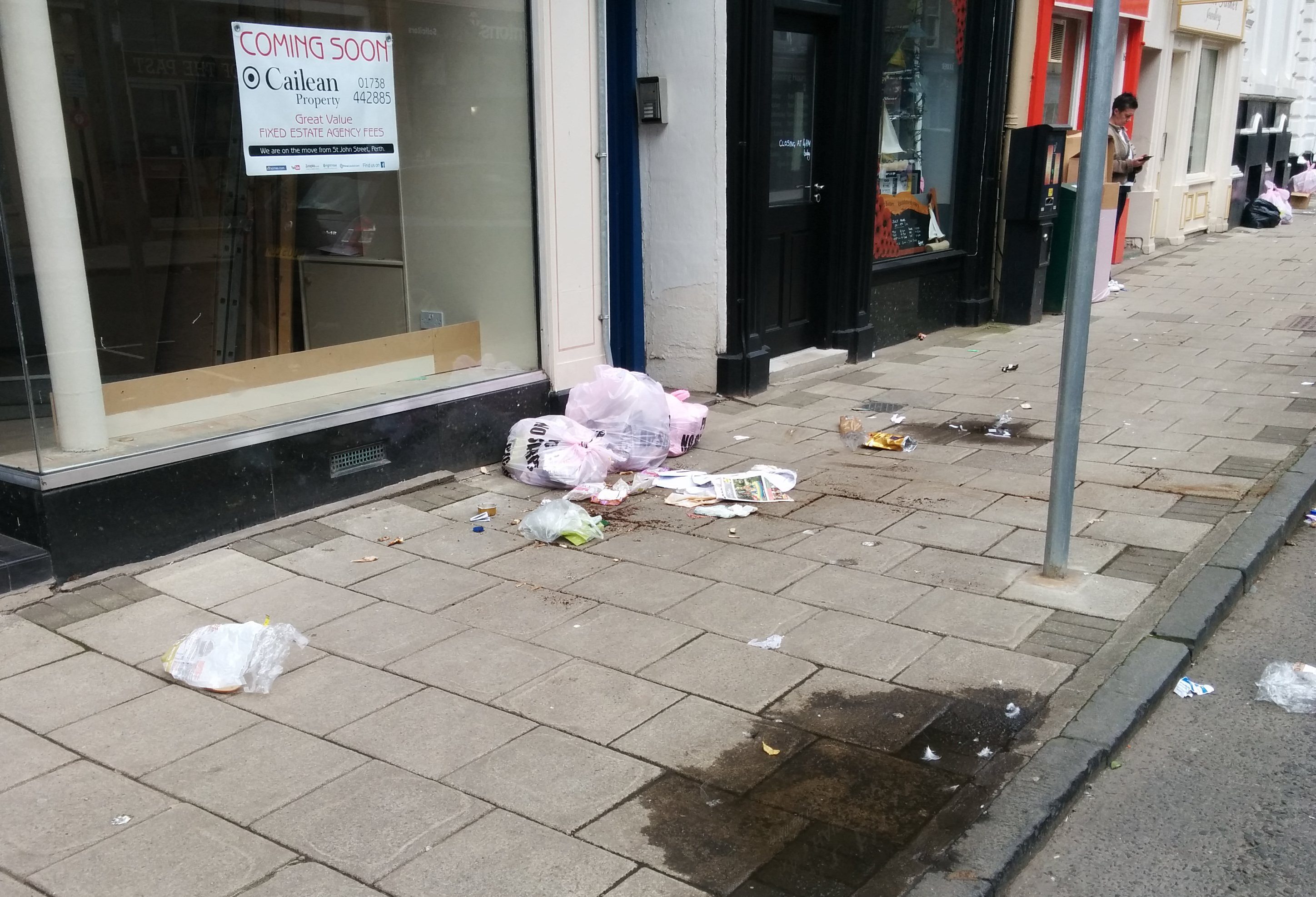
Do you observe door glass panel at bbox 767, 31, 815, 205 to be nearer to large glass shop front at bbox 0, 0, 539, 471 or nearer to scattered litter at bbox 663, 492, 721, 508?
large glass shop front at bbox 0, 0, 539, 471

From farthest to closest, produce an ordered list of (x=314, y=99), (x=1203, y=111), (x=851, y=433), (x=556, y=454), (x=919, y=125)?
(x=1203, y=111) → (x=919, y=125) → (x=851, y=433) → (x=556, y=454) → (x=314, y=99)

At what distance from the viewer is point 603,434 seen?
654cm

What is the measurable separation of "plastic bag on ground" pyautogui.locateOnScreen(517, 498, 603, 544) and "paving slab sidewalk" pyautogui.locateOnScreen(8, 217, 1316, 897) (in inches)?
3.6

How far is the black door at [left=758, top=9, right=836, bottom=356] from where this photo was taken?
8.56m

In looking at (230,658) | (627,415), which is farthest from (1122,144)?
(230,658)

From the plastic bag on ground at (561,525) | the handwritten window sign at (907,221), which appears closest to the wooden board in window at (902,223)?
the handwritten window sign at (907,221)

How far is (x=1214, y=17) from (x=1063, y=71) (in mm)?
5147

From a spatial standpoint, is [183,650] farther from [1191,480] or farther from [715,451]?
[1191,480]

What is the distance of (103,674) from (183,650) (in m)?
0.28

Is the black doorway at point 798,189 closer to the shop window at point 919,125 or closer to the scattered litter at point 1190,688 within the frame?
the shop window at point 919,125

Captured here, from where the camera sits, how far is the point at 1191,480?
620cm

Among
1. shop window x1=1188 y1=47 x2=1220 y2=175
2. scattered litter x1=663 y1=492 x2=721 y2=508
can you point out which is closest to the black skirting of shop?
scattered litter x1=663 y1=492 x2=721 y2=508

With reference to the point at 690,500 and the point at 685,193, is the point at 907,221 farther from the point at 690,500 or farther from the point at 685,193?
the point at 690,500

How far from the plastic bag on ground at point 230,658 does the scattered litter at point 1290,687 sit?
3527 mm
